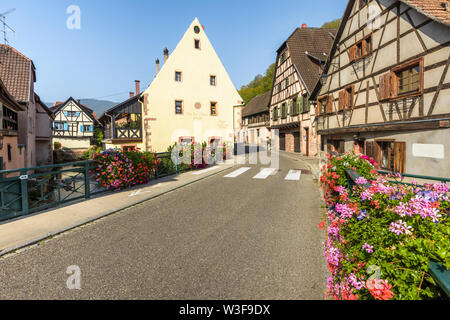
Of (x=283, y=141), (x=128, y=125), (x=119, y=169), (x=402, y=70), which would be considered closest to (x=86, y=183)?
(x=119, y=169)

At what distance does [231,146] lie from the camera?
21.9 metres

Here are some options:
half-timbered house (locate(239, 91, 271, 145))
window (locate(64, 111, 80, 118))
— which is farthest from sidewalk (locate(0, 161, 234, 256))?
window (locate(64, 111, 80, 118))

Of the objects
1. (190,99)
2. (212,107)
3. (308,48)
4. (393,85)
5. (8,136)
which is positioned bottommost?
(8,136)

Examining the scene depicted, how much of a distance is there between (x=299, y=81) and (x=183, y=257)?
2133cm

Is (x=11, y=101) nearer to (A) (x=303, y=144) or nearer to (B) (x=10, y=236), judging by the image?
(B) (x=10, y=236)

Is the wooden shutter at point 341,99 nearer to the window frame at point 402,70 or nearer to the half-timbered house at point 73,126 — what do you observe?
the window frame at point 402,70

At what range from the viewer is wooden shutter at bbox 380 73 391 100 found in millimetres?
10328

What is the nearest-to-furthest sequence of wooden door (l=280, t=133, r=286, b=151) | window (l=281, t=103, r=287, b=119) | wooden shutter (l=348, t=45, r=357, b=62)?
wooden shutter (l=348, t=45, r=357, b=62), window (l=281, t=103, r=287, b=119), wooden door (l=280, t=133, r=286, b=151)

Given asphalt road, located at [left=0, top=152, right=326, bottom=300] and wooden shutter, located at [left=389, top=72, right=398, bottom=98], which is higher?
wooden shutter, located at [left=389, top=72, right=398, bottom=98]

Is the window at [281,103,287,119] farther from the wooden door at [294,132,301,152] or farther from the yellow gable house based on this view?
the yellow gable house

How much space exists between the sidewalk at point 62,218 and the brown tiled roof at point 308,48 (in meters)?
17.9

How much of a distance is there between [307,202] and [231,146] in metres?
15.0

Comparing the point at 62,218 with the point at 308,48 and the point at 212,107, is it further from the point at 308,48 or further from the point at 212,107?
the point at 308,48

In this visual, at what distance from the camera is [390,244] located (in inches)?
78.4
